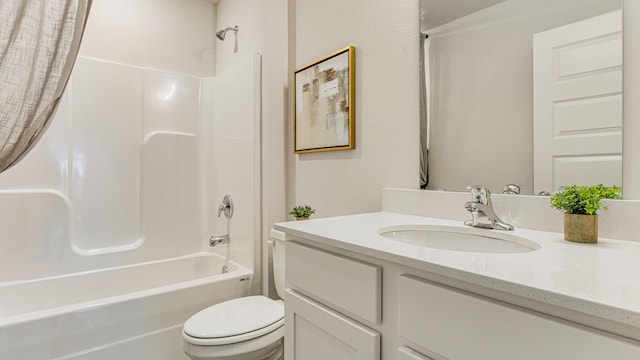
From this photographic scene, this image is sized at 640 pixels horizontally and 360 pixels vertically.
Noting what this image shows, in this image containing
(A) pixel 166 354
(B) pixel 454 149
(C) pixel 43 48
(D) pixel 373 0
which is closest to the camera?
(C) pixel 43 48

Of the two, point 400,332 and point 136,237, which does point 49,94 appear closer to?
point 400,332

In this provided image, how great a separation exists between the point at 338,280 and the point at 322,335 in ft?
0.59

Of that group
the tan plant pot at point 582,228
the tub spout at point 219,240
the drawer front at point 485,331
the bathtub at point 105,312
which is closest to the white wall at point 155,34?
the tub spout at point 219,240

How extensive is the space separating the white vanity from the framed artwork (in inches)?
26.5

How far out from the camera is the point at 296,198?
6.26 feet

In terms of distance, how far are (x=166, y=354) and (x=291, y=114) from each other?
1.44 meters

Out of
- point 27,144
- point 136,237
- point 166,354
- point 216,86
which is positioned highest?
point 216,86

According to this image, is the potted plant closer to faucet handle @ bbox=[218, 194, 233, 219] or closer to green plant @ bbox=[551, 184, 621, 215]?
green plant @ bbox=[551, 184, 621, 215]

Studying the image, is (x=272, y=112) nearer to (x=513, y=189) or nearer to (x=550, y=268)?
(x=513, y=189)

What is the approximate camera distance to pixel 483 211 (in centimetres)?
97

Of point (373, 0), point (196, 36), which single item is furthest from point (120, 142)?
point (373, 0)

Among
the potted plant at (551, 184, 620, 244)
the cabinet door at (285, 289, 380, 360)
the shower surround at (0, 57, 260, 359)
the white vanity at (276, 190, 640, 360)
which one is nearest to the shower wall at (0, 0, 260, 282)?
the shower surround at (0, 57, 260, 359)

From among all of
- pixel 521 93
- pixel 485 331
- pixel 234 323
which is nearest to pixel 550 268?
pixel 485 331

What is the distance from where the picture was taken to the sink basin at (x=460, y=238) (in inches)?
34.5
